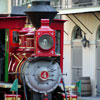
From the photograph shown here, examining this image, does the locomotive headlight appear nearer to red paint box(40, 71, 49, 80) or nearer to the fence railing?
red paint box(40, 71, 49, 80)

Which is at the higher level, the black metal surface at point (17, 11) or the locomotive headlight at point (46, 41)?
the black metal surface at point (17, 11)

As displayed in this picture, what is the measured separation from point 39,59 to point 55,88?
926 mm

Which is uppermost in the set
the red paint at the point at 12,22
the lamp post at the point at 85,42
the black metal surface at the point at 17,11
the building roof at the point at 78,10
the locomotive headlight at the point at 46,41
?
the black metal surface at the point at 17,11

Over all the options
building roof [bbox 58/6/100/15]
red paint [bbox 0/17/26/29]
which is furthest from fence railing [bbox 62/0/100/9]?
red paint [bbox 0/17/26/29]

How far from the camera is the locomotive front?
18.7 metres

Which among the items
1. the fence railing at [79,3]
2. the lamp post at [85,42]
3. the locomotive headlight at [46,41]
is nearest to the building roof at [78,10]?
the fence railing at [79,3]

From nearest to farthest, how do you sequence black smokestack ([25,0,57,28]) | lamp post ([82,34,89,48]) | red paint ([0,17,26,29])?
black smokestack ([25,0,57,28]) < red paint ([0,17,26,29]) < lamp post ([82,34,89,48])

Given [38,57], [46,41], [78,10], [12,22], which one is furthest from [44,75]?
[78,10]

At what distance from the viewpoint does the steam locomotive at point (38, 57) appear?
18719 mm

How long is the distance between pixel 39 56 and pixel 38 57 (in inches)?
8.8

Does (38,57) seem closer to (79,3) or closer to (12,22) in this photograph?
(12,22)

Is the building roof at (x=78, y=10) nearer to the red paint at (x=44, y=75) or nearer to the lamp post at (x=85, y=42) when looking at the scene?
the lamp post at (x=85, y=42)

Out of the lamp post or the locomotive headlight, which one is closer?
the locomotive headlight

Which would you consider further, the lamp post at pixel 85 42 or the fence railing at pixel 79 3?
the lamp post at pixel 85 42
